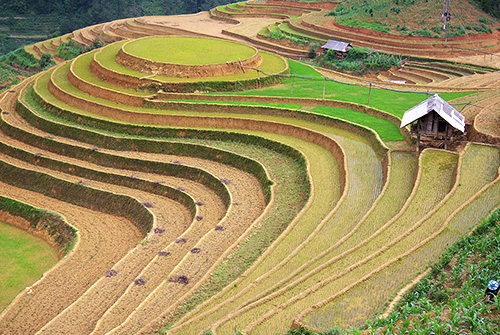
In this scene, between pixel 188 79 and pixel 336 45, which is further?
pixel 336 45

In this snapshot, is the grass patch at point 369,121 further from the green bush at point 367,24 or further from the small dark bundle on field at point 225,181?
the green bush at point 367,24

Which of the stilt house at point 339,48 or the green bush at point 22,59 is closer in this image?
the stilt house at point 339,48

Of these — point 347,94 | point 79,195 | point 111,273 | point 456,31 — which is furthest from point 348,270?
point 456,31

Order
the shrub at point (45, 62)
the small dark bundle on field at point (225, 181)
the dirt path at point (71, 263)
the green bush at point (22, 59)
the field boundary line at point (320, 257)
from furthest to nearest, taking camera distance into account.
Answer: the green bush at point (22, 59) → the shrub at point (45, 62) → the small dark bundle on field at point (225, 181) → the dirt path at point (71, 263) → the field boundary line at point (320, 257)

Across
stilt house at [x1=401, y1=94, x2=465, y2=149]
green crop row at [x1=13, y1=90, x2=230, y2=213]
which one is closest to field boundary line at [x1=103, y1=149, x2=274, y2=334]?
green crop row at [x1=13, y1=90, x2=230, y2=213]

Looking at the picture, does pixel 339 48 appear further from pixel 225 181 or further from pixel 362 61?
pixel 225 181

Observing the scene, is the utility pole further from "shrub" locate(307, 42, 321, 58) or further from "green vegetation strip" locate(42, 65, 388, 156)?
"green vegetation strip" locate(42, 65, 388, 156)

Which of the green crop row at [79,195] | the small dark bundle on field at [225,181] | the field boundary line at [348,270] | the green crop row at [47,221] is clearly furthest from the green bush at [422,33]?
the green crop row at [47,221]
